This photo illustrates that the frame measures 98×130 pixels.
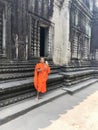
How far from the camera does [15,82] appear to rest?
19.8 feet

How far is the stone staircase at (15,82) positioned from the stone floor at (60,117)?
1.96 ft

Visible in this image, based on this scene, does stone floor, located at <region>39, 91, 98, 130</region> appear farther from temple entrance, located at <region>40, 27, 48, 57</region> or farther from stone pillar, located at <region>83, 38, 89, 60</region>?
stone pillar, located at <region>83, 38, 89, 60</region>

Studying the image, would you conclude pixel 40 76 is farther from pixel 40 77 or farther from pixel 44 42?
pixel 44 42

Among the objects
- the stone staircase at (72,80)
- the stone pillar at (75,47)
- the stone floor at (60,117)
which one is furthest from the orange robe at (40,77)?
the stone pillar at (75,47)

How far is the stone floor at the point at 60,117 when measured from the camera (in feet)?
15.9

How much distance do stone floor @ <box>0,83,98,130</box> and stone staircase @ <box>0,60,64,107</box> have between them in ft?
1.96

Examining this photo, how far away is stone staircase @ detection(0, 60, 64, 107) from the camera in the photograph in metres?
5.47

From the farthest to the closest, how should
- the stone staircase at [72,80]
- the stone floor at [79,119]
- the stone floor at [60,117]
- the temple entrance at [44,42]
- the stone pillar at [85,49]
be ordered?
the stone pillar at [85,49], the temple entrance at [44,42], the stone staircase at [72,80], the stone floor at [79,119], the stone floor at [60,117]

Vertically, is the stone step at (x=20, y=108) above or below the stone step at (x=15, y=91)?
below

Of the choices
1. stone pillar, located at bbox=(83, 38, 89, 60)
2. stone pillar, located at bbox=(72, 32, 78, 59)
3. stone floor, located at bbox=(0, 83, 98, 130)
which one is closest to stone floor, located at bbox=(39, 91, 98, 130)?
stone floor, located at bbox=(0, 83, 98, 130)

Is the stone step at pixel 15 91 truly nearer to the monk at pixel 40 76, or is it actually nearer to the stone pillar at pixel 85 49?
the monk at pixel 40 76

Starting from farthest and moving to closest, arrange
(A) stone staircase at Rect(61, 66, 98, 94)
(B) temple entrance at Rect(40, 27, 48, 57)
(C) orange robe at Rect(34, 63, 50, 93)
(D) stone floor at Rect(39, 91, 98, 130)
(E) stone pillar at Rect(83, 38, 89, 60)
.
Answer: (E) stone pillar at Rect(83, 38, 89, 60)
(B) temple entrance at Rect(40, 27, 48, 57)
(A) stone staircase at Rect(61, 66, 98, 94)
(C) orange robe at Rect(34, 63, 50, 93)
(D) stone floor at Rect(39, 91, 98, 130)

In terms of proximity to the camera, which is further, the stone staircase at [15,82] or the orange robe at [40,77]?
the orange robe at [40,77]

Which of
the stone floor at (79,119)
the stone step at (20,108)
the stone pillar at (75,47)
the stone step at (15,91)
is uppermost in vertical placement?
the stone pillar at (75,47)
